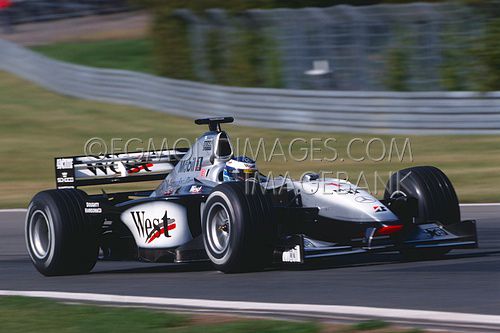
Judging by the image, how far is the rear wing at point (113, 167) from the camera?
35.5 ft

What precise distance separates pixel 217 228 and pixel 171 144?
45.8 feet

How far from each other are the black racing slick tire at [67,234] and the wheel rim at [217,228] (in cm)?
145

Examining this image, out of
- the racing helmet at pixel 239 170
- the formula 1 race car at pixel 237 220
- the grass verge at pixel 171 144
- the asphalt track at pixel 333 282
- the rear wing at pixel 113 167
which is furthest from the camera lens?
the grass verge at pixel 171 144

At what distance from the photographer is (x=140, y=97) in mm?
27578

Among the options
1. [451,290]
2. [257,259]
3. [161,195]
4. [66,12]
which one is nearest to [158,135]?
[161,195]

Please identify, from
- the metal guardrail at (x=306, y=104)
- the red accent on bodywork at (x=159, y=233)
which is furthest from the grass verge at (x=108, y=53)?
the red accent on bodywork at (x=159, y=233)

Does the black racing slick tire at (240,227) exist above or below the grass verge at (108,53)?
below

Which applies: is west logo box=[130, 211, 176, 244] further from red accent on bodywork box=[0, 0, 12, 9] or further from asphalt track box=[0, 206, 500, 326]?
red accent on bodywork box=[0, 0, 12, 9]

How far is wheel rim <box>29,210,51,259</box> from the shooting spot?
33.0 feet

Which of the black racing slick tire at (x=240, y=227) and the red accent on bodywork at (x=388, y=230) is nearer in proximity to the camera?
the black racing slick tire at (x=240, y=227)

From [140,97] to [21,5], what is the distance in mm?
22577

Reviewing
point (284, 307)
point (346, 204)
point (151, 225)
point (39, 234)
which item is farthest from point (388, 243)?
point (39, 234)

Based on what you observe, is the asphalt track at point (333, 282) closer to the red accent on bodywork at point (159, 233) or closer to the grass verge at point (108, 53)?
the red accent on bodywork at point (159, 233)

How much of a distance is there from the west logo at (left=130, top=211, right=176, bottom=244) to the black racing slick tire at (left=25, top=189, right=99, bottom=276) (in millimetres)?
428
